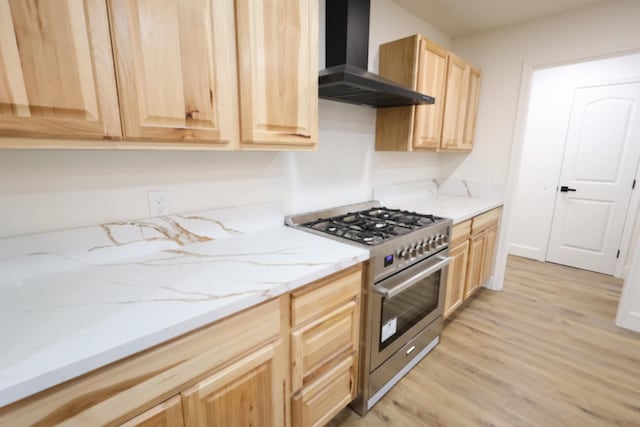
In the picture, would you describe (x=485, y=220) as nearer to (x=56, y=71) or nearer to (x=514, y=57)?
(x=514, y=57)

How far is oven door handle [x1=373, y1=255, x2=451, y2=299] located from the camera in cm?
146

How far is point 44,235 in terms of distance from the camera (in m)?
1.06

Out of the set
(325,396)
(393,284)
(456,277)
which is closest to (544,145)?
(456,277)

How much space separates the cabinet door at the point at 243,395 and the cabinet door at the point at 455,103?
2.16 metres

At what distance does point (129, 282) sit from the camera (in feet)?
3.34

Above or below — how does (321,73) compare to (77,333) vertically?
above

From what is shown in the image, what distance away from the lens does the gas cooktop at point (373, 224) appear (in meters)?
1.55

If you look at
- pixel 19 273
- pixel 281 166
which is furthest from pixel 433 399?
pixel 19 273

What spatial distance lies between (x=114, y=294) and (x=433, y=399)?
1.73 meters

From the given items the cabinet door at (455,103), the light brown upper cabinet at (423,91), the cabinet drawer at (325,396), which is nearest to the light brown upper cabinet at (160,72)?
the light brown upper cabinet at (423,91)

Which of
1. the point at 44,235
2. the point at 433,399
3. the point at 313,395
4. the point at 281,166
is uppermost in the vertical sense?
the point at 281,166

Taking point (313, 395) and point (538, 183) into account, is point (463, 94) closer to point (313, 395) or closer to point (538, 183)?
point (538, 183)

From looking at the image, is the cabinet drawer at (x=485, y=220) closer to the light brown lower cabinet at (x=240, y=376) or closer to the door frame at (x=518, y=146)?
the door frame at (x=518, y=146)

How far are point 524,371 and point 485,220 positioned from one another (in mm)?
1188
